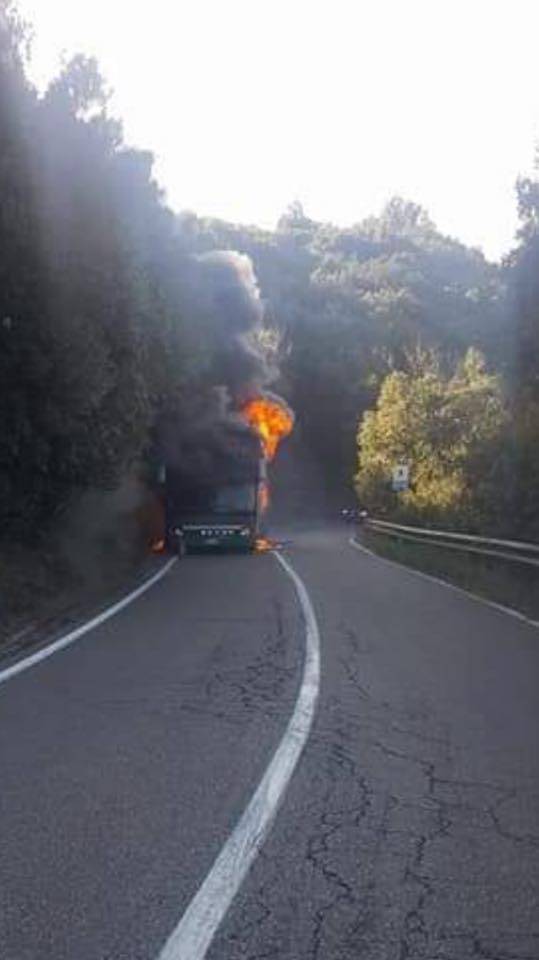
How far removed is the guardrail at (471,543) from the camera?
2372 centimetres

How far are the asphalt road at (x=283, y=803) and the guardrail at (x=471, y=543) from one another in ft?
23.0

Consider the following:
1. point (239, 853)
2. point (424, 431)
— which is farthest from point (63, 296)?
point (424, 431)

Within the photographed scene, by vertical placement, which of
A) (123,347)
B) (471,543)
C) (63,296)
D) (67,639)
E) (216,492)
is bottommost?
(67,639)

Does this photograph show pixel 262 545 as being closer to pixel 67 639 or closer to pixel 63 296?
pixel 63 296

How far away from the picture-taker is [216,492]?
1731 inches

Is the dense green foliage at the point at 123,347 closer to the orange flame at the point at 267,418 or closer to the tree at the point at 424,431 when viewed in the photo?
the tree at the point at 424,431

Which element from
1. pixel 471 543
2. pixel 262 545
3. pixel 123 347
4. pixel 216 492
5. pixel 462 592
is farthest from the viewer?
pixel 262 545

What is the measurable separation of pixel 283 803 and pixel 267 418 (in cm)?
4486

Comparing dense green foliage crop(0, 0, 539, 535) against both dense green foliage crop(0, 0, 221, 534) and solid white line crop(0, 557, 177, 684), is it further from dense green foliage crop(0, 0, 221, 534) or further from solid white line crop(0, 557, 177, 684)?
solid white line crop(0, 557, 177, 684)

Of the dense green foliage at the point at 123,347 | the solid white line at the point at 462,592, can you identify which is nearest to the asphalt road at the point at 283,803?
the solid white line at the point at 462,592

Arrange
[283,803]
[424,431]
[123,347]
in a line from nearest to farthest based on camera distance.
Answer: [283,803] < [123,347] < [424,431]

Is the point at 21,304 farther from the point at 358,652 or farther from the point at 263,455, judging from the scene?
the point at 263,455

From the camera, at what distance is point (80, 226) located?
23906 mm

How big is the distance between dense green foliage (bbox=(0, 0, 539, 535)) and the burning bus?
1.87 metres
